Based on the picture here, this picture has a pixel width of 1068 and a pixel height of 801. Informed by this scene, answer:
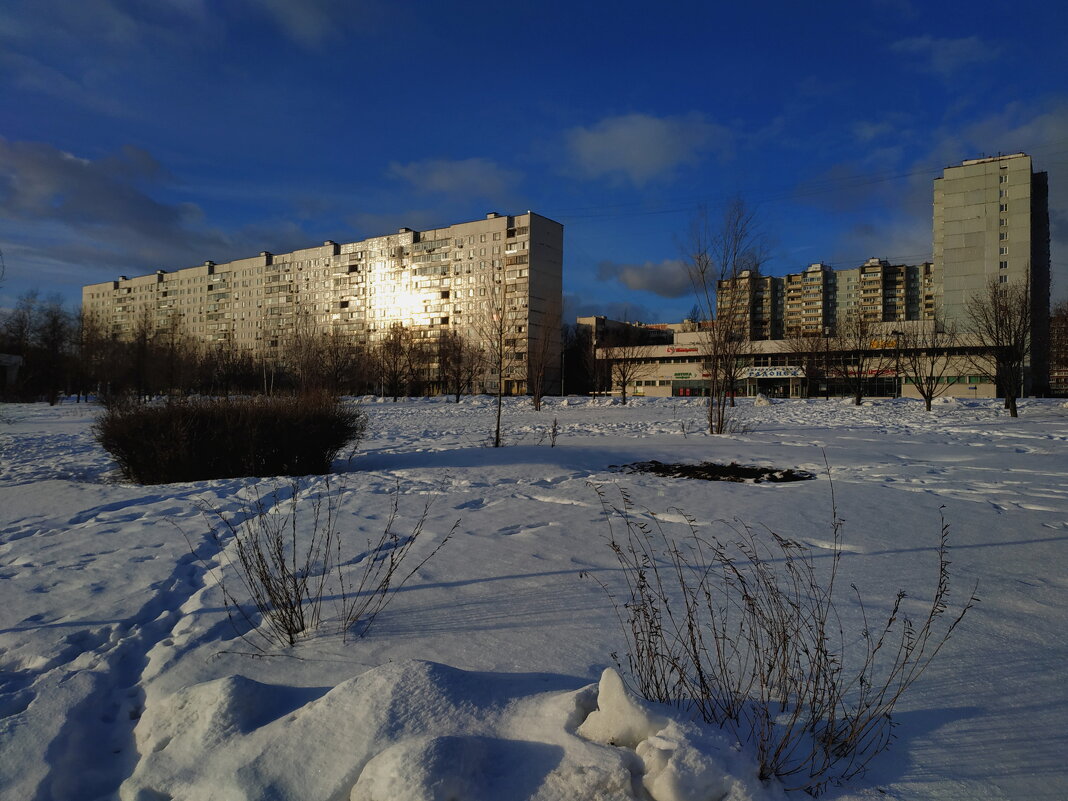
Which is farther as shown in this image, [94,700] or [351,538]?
[351,538]

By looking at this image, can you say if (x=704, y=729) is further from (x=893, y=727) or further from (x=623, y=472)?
(x=623, y=472)

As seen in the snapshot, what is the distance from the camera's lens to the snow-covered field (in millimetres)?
2141

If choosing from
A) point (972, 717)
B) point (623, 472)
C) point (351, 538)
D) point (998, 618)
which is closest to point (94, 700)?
point (351, 538)

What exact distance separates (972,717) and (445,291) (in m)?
92.2

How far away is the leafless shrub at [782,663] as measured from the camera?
7.50 feet

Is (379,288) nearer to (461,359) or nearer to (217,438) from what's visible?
(461,359)

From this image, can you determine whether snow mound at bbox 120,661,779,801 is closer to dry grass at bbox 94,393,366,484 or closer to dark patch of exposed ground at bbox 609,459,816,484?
dark patch of exposed ground at bbox 609,459,816,484

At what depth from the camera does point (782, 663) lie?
2.45 meters

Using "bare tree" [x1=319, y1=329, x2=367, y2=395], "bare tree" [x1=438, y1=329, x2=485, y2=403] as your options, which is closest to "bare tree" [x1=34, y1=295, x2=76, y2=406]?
"bare tree" [x1=319, y1=329, x2=367, y2=395]

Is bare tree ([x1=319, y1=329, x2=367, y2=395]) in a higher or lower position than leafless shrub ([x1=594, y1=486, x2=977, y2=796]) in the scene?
higher

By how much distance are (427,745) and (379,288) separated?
99636 mm

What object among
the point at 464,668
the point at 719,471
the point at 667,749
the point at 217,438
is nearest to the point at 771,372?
the point at 719,471

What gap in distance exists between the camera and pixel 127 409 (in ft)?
32.0

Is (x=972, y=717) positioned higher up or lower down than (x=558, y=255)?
lower down
